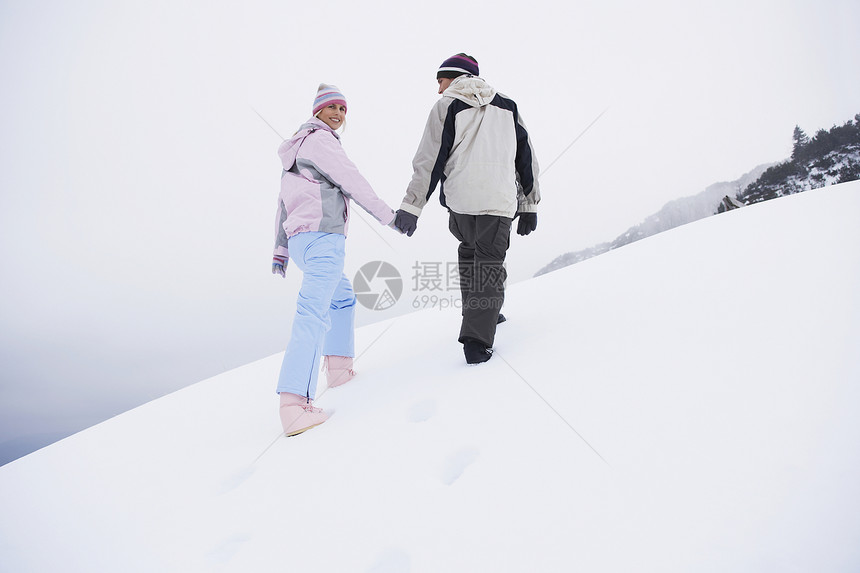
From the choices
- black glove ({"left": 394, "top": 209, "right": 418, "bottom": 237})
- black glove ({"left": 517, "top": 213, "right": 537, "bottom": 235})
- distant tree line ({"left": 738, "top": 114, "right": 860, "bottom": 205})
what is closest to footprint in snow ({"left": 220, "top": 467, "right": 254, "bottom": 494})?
black glove ({"left": 394, "top": 209, "right": 418, "bottom": 237})

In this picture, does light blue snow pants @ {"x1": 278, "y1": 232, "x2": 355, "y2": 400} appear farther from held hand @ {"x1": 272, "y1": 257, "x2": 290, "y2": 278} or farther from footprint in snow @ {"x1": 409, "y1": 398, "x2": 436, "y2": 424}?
footprint in snow @ {"x1": 409, "y1": 398, "x2": 436, "y2": 424}

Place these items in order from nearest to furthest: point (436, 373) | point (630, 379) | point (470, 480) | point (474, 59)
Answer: point (470, 480) < point (630, 379) < point (436, 373) < point (474, 59)

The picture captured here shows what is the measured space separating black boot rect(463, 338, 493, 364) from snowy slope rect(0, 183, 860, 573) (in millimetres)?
60

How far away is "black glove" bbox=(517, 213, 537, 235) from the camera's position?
7.67 feet

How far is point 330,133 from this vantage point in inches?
73.0

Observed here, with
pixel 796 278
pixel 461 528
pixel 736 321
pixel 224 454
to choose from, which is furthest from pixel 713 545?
pixel 224 454

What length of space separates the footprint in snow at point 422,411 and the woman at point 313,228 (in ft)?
1.49

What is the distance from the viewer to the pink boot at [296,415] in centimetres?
162

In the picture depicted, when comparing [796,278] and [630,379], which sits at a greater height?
[796,278]

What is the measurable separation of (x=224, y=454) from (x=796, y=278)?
8.41 feet

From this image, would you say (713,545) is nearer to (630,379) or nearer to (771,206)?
(630,379)

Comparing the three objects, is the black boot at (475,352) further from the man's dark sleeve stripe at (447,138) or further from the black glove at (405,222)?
the man's dark sleeve stripe at (447,138)

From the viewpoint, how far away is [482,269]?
77.9 inches

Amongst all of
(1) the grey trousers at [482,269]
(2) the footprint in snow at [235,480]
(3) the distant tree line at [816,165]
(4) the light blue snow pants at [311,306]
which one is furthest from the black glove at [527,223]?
(3) the distant tree line at [816,165]
